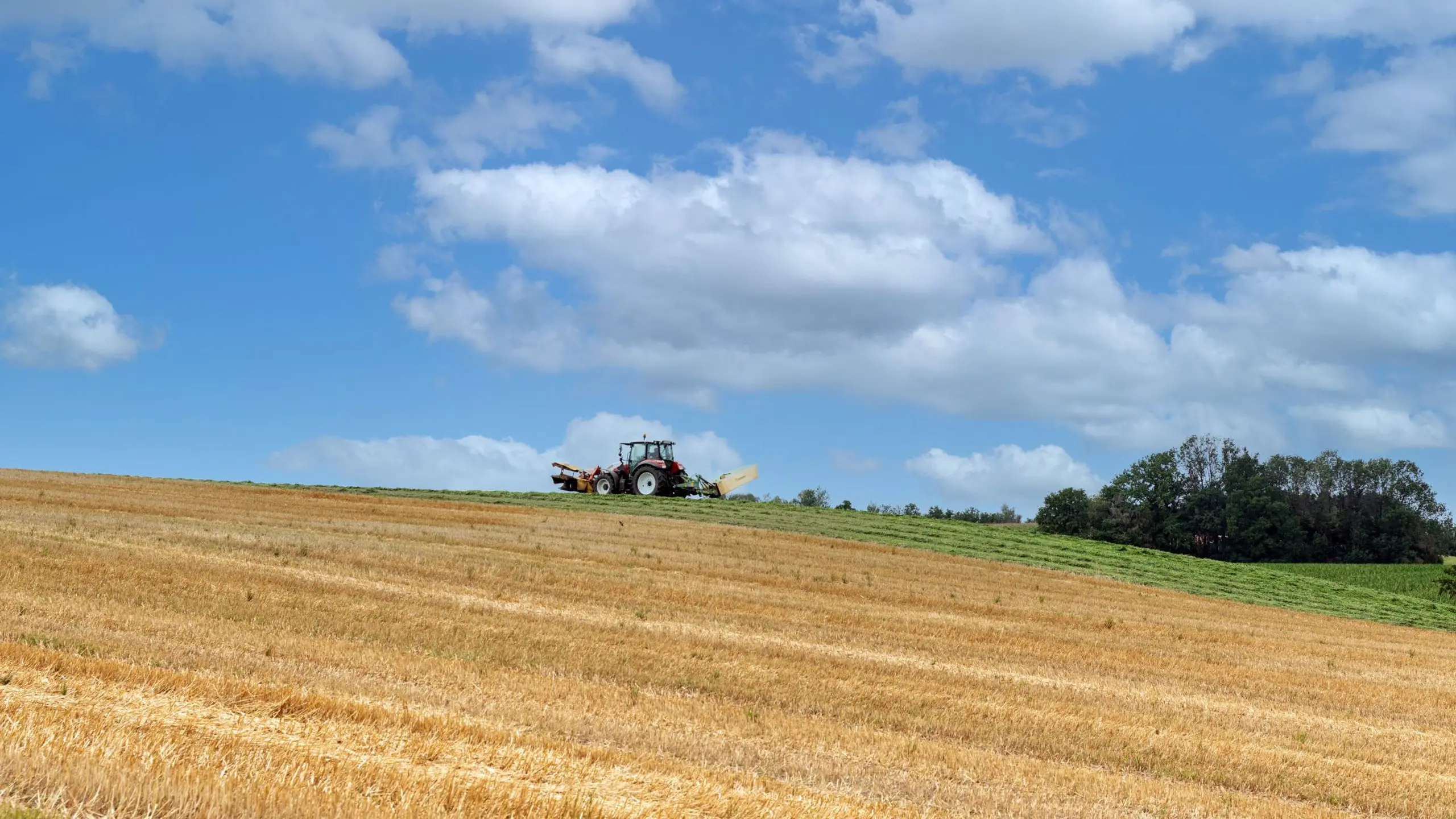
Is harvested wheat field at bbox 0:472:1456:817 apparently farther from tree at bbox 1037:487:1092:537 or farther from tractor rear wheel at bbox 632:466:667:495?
tree at bbox 1037:487:1092:537

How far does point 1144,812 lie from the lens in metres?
9.34

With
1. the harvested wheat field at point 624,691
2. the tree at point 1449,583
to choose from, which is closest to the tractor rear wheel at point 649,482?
the harvested wheat field at point 624,691

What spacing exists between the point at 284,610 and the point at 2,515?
12.6 m

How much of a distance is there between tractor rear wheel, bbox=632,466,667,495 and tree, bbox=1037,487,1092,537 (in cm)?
5398

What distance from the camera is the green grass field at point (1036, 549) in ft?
125

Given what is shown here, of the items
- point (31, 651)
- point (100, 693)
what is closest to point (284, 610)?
point (31, 651)

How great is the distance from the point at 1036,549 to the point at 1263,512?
6051 cm

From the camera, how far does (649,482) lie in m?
49.2

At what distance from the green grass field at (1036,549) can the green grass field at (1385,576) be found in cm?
1196

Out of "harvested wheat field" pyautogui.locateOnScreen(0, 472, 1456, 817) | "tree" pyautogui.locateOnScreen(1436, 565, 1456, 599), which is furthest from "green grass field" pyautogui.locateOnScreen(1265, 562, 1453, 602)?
"harvested wheat field" pyautogui.locateOnScreen(0, 472, 1456, 817)

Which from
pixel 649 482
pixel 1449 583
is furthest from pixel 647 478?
pixel 1449 583

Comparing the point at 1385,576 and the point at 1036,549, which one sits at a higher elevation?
the point at 1036,549

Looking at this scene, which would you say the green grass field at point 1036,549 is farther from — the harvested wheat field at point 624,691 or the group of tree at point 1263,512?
the group of tree at point 1263,512

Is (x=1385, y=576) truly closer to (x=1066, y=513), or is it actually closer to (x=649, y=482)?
(x=1066, y=513)
